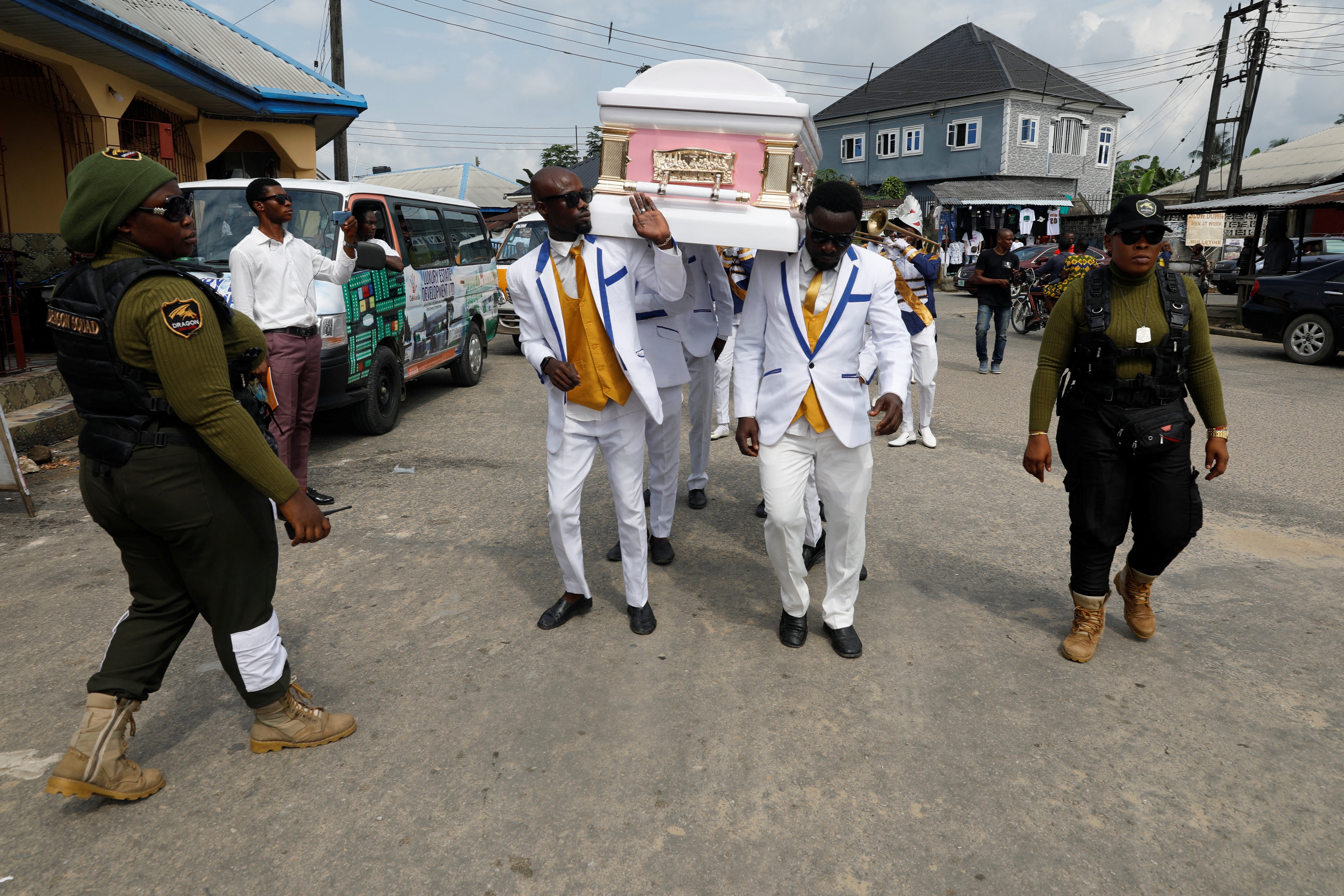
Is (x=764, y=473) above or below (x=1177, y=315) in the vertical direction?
below

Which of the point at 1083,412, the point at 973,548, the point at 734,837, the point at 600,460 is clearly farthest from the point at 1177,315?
the point at 600,460

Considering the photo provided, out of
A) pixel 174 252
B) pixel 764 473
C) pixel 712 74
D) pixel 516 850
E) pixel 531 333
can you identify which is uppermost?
pixel 712 74

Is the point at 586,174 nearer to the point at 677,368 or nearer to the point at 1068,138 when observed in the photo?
the point at 1068,138

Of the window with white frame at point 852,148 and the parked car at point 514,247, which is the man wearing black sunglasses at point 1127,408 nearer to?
the parked car at point 514,247

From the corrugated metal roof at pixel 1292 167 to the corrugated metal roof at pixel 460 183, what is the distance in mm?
23550

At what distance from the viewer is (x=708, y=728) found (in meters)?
3.12

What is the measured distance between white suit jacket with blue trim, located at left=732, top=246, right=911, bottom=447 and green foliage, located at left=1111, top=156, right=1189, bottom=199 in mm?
43039

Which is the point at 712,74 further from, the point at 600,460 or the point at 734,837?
the point at 600,460

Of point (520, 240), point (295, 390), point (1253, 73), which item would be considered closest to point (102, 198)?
point (295, 390)

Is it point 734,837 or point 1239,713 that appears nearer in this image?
point 734,837

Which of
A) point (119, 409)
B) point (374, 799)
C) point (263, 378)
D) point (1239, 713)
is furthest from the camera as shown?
point (1239, 713)

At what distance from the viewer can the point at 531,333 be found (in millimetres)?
3703

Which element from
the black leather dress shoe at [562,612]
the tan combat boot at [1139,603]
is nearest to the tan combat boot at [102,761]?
the black leather dress shoe at [562,612]

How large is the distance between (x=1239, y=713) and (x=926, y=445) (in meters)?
4.40
